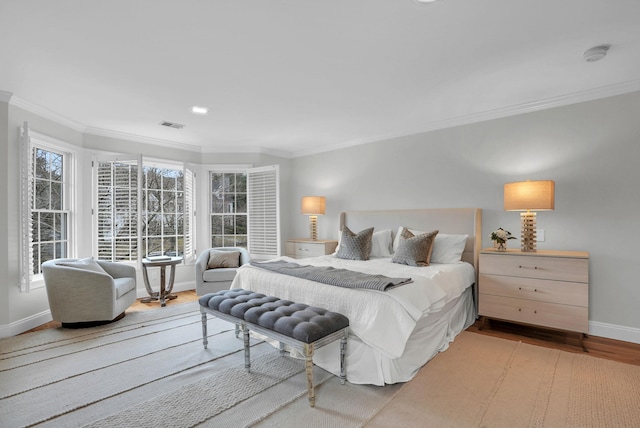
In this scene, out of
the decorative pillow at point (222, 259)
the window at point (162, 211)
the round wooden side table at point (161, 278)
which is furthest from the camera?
the window at point (162, 211)

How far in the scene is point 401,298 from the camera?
2.32m

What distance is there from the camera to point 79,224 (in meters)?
4.36

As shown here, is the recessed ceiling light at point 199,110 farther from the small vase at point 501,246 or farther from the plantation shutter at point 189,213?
the small vase at point 501,246

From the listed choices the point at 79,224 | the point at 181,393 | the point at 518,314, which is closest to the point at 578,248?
the point at 518,314

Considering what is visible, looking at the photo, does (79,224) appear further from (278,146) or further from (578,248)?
(578,248)

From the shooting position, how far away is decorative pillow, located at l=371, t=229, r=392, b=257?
13.9ft

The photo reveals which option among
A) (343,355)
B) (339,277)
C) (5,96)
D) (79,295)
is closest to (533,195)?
(339,277)

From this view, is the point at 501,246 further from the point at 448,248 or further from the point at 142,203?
the point at 142,203

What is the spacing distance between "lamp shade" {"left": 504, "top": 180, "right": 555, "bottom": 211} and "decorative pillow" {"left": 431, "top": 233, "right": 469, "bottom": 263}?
647 mm

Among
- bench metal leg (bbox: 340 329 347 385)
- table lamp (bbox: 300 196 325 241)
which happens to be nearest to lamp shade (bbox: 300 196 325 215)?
table lamp (bbox: 300 196 325 241)

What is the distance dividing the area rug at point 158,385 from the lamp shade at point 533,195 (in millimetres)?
2178

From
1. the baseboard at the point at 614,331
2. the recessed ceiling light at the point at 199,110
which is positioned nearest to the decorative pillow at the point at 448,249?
the baseboard at the point at 614,331

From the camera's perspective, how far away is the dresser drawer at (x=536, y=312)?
9.68ft

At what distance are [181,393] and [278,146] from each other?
→ 4.14 m
